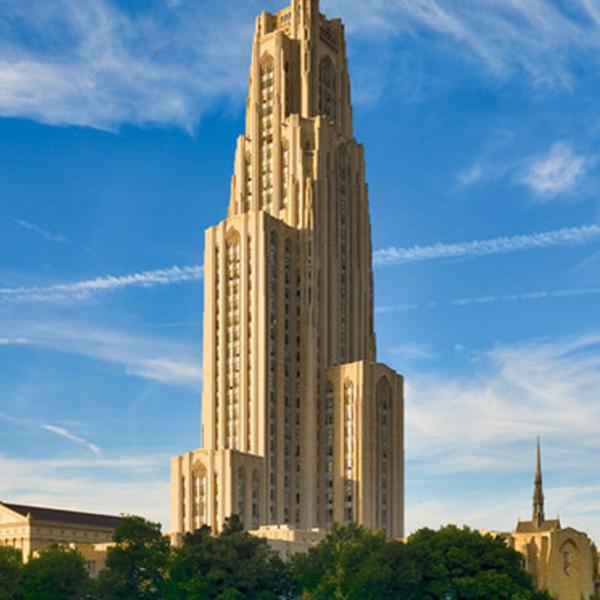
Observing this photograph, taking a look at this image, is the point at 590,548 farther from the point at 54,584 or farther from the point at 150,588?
the point at 54,584

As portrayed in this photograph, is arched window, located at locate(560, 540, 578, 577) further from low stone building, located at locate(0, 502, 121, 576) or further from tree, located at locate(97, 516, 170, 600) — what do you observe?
low stone building, located at locate(0, 502, 121, 576)

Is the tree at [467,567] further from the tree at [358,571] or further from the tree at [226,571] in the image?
the tree at [226,571]

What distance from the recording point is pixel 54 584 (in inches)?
5536

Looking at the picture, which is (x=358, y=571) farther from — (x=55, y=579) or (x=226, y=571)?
(x=55, y=579)

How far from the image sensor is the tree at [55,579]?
140 meters

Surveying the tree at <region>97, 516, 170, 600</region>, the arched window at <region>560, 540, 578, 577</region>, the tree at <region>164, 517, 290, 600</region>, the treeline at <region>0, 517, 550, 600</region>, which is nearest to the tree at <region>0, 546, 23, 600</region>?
the treeline at <region>0, 517, 550, 600</region>

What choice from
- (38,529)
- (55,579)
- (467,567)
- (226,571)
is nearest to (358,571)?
(467,567)

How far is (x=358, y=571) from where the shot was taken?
442 ft

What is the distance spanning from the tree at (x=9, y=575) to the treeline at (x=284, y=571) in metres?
0.11

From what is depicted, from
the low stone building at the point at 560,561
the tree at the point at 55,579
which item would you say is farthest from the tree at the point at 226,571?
the low stone building at the point at 560,561

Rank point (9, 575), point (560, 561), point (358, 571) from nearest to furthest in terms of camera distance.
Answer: point (358, 571), point (9, 575), point (560, 561)

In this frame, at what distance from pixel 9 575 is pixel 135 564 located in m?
14.4

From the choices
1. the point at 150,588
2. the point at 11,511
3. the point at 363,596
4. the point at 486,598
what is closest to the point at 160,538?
the point at 150,588

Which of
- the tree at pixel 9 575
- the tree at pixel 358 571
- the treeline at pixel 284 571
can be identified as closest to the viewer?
the tree at pixel 358 571
